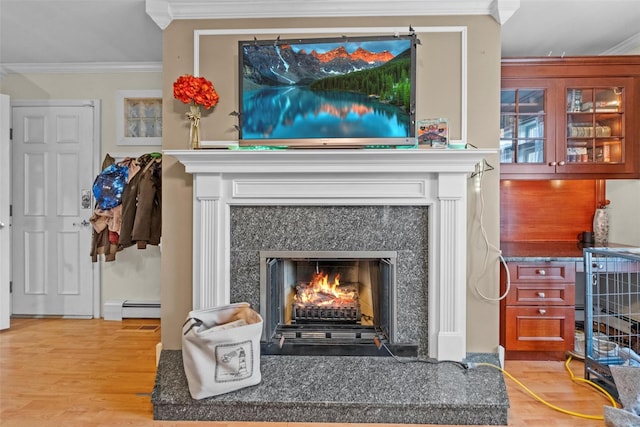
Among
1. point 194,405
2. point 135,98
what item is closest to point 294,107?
point 194,405

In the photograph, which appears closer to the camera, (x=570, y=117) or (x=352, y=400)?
(x=352, y=400)

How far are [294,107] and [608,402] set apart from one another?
8.24 feet

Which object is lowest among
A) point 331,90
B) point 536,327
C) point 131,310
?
point 131,310

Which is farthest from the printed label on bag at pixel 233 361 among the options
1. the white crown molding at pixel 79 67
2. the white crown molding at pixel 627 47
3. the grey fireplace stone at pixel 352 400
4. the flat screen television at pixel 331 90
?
the white crown molding at pixel 627 47

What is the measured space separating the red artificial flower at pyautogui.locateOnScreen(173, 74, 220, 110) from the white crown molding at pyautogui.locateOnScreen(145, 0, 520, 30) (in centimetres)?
46

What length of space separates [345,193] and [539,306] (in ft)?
5.26

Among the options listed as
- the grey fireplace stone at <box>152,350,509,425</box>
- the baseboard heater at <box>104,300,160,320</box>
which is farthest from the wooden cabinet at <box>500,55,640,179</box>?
the baseboard heater at <box>104,300,160,320</box>

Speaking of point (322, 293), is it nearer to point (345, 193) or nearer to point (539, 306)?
point (345, 193)

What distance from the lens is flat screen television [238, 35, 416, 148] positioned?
2.37 meters

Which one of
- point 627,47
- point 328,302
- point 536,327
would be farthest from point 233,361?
point 627,47

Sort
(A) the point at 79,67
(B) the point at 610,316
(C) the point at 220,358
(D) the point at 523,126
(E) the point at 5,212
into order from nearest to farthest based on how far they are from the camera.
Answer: (C) the point at 220,358 → (B) the point at 610,316 → (D) the point at 523,126 → (E) the point at 5,212 → (A) the point at 79,67

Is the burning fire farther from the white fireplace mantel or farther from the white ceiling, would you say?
the white ceiling

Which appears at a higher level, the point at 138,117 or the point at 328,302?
the point at 138,117

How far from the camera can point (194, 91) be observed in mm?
2369
